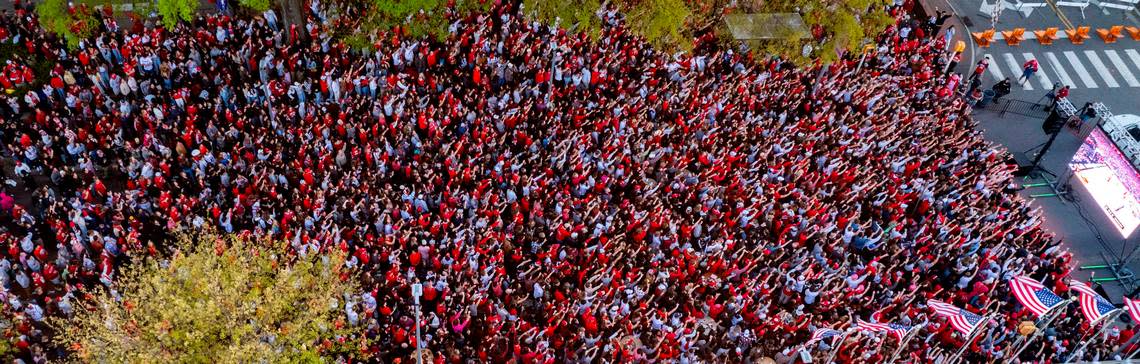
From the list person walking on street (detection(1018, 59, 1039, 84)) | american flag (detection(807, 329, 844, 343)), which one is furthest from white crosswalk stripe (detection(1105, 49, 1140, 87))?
american flag (detection(807, 329, 844, 343))

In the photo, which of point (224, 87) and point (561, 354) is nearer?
point (561, 354)

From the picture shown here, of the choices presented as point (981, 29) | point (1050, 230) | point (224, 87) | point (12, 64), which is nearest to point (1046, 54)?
point (981, 29)

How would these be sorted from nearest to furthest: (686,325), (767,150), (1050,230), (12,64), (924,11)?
(686,325) → (12,64) → (767,150) → (1050,230) → (924,11)

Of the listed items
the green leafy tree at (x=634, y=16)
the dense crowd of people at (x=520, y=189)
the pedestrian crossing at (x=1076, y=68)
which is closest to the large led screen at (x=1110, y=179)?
the dense crowd of people at (x=520, y=189)

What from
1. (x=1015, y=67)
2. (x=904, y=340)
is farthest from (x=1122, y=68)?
(x=904, y=340)

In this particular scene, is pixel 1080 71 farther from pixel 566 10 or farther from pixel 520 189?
pixel 520 189

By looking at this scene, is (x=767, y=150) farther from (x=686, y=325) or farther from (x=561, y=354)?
(x=561, y=354)
